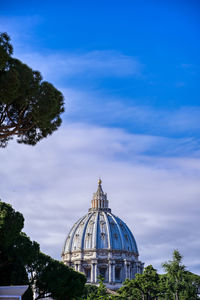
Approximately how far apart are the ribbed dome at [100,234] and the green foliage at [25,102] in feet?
300

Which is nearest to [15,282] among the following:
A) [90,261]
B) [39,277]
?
[39,277]

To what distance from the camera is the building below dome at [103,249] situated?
342ft

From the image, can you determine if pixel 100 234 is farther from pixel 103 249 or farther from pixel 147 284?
pixel 147 284

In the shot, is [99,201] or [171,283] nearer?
[171,283]

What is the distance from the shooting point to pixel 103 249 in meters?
106

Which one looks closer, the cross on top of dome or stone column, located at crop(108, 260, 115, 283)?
stone column, located at crop(108, 260, 115, 283)

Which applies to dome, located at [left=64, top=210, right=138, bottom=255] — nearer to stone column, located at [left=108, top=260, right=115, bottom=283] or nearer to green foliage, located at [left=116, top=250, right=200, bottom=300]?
stone column, located at [left=108, top=260, right=115, bottom=283]

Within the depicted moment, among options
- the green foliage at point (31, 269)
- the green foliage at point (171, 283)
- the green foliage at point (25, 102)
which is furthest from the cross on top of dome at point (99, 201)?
the green foliage at point (25, 102)

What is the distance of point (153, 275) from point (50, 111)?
35528 millimetres

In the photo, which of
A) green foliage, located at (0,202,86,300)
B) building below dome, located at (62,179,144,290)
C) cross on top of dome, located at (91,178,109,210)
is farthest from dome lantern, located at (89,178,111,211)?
green foliage, located at (0,202,86,300)

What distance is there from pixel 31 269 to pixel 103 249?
80.7m

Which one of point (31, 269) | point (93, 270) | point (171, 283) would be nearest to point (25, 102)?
point (31, 269)

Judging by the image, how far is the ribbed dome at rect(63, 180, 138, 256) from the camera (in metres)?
108

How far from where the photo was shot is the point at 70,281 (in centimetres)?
2817
